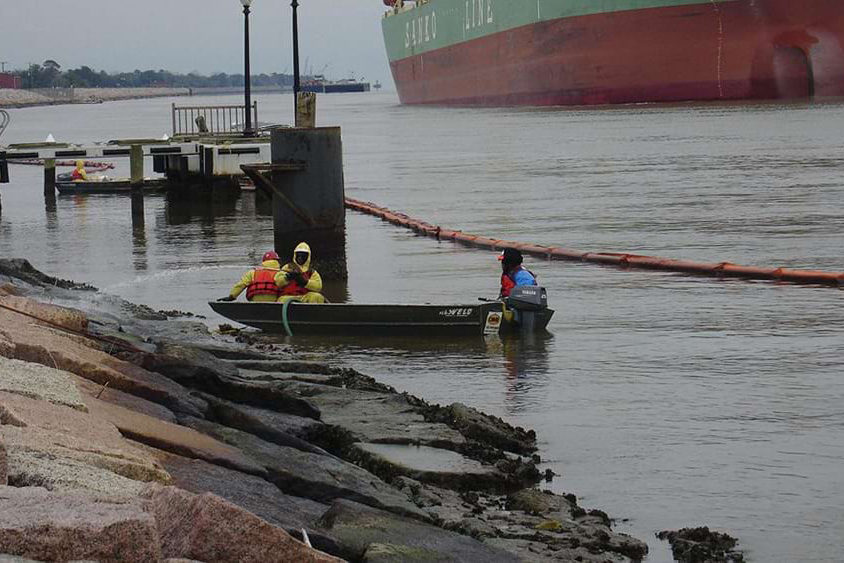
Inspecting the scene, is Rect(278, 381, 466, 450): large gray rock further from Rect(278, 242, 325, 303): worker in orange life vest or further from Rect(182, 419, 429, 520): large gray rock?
Rect(278, 242, 325, 303): worker in orange life vest

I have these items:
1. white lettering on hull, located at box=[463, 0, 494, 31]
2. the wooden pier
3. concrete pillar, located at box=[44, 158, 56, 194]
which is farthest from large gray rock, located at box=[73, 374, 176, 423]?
white lettering on hull, located at box=[463, 0, 494, 31]

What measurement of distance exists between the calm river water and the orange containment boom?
0.36 m

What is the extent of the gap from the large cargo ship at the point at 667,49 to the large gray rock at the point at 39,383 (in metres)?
52.7

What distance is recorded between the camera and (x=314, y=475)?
7.20 meters

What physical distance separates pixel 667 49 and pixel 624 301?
45224mm

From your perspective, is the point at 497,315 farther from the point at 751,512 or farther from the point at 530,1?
the point at 530,1

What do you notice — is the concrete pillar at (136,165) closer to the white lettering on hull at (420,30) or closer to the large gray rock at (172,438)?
the large gray rock at (172,438)

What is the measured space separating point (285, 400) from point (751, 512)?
3.11m

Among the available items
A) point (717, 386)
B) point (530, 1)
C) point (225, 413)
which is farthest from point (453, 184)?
point (530, 1)

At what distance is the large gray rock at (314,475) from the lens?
691 cm

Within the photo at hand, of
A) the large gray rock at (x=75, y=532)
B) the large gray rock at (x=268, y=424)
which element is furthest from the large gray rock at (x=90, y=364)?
the large gray rock at (x=75, y=532)

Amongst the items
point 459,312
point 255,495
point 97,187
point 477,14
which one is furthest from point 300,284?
point 477,14

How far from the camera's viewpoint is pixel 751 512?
8.01 metres

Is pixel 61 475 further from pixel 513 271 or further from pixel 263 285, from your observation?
pixel 263 285
